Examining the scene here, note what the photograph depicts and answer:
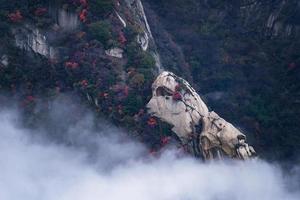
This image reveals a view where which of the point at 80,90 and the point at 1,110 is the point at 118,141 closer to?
the point at 80,90

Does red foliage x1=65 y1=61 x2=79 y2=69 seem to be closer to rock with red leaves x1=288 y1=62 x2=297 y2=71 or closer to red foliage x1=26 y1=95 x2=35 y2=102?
red foliage x1=26 y1=95 x2=35 y2=102

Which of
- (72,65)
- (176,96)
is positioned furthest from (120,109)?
(72,65)

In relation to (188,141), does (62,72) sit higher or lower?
higher

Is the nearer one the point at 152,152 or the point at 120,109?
the point at 152,152

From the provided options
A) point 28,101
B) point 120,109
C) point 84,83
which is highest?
point 84,83

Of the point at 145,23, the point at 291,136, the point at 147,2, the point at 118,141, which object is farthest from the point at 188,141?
the point at 147,2

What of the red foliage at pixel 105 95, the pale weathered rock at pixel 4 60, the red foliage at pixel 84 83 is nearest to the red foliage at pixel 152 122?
the red foliage at pixel 105 95

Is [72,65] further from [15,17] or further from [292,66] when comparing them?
[292,66]

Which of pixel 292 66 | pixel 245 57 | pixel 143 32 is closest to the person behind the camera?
pixel 143 32

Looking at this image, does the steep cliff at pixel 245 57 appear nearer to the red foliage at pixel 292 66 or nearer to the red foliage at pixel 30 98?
the red foliage at pixel 292 66
